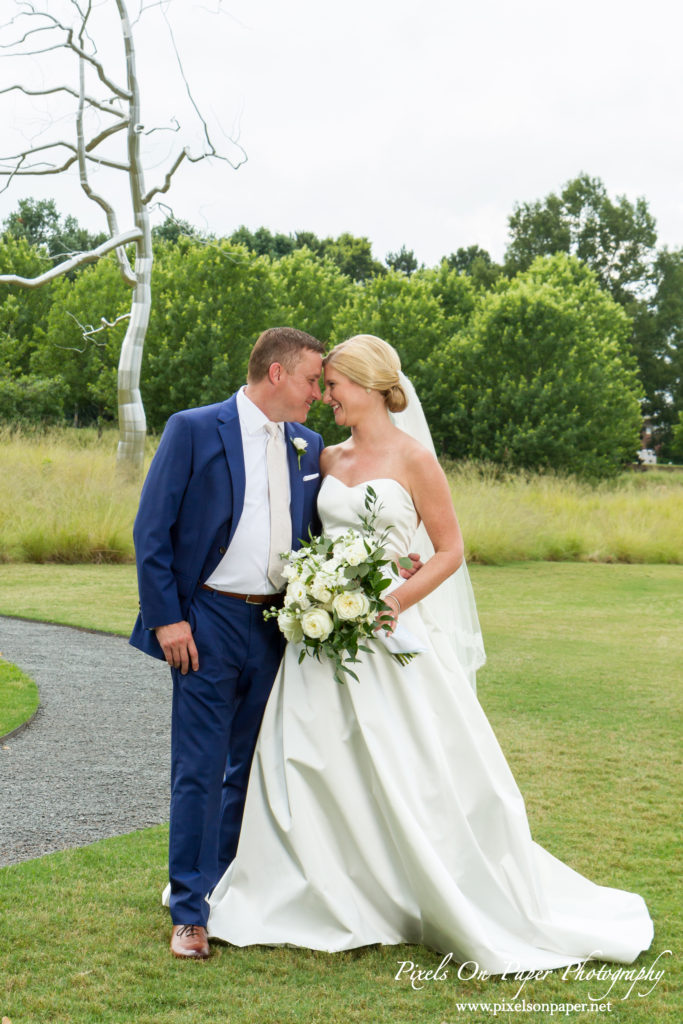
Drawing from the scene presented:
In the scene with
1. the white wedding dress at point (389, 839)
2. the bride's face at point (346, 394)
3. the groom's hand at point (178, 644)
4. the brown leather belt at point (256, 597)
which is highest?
the bride's face at point (346, 394)

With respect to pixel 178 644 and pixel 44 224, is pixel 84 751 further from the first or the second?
pixel 44 224

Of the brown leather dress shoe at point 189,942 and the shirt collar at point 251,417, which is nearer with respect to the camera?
the brown leather dress shoe at point 189,942

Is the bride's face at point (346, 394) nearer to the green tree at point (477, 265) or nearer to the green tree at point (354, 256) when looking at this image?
the green tree at point (477, 265)

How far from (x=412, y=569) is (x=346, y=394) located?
30.6 inches

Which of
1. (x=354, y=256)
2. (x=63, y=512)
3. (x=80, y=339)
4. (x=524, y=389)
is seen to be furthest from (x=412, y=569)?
(x=354, y=256)

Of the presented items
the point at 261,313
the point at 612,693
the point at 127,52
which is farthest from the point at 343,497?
the point at 261,313

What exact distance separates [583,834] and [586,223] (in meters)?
66.7

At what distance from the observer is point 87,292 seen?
48.9m

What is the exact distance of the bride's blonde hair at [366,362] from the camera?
420cm

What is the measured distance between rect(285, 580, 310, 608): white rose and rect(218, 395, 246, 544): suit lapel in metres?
0.34

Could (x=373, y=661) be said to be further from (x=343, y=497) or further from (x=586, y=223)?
(x=586, y=223)

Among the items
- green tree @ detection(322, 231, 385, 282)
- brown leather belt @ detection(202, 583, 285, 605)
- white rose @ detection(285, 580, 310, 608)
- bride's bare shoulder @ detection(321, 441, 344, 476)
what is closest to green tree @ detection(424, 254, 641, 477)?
bride's bare shoulder @ detection(321, 441, 344, 476)

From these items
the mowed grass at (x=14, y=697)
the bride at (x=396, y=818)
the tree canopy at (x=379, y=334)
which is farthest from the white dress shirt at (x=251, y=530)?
the tree canopy at (x=379, y=334)

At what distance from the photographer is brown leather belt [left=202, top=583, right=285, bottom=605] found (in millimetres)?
3912
